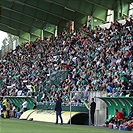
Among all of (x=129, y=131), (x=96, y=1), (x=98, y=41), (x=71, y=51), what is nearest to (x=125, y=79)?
(x=129, y=131)

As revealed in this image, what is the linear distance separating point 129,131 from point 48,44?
29.4 meters

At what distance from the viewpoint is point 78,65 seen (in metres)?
38.2

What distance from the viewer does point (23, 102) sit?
131 ft

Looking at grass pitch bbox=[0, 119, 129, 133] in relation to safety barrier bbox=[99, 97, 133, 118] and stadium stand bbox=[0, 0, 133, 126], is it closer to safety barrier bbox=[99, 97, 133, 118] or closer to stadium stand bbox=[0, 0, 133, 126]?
safety barrier bbox=[99, 97, 133, 118]

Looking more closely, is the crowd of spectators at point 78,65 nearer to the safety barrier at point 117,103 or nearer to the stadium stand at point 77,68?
the stadium stand at point 77,68

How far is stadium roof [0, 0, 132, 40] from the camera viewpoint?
1855 inches

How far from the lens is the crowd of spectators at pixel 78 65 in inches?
1190

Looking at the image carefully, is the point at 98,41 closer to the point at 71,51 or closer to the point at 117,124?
the point at 71,51

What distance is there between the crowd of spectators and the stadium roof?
211 cm

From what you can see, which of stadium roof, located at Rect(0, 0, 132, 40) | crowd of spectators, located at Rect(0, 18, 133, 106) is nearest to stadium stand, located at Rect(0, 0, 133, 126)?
crowd of spectators, located at Rect(0, 18, 133, 106)

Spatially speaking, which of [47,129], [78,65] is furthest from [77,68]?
[47,129]

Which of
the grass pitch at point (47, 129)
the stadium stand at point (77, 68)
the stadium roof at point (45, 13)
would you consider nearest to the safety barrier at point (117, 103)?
the stadium stand at point (77, 68)

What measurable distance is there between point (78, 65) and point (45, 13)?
1781 cm

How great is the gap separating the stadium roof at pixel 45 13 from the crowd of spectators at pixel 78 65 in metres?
2.11
